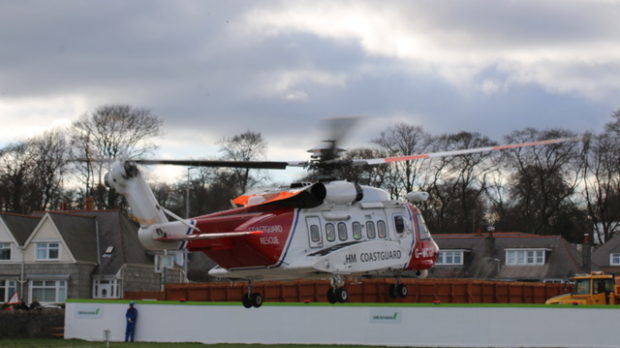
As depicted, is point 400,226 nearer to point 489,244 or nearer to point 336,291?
point 336,291

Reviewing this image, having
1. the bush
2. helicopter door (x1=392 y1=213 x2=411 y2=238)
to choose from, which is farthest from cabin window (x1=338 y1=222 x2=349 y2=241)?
the bush

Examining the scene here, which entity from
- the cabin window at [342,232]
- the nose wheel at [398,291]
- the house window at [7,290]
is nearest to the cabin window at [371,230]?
the cabin window at [342,232]

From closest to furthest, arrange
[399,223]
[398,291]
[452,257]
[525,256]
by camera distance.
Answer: [399,223] < [398,291] < [525,256] < [452,257]

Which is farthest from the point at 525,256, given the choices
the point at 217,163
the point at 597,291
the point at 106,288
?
the point at 217,163

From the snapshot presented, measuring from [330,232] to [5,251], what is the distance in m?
54.5

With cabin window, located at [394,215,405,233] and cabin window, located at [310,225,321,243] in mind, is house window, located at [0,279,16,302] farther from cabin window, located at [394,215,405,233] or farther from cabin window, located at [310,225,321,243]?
cabin window, located at [310,225,321,243]

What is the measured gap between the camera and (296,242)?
3569 cm

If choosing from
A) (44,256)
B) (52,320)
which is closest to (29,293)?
(44,256)

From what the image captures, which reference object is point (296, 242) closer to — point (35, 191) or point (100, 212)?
point (100, 212)

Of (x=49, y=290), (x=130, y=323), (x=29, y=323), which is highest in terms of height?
(x=49, y=290)

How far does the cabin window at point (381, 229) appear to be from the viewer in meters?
38.0

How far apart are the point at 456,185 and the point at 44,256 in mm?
43642

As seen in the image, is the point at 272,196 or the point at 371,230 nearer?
the point at 272,196

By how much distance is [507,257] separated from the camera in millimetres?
93938
